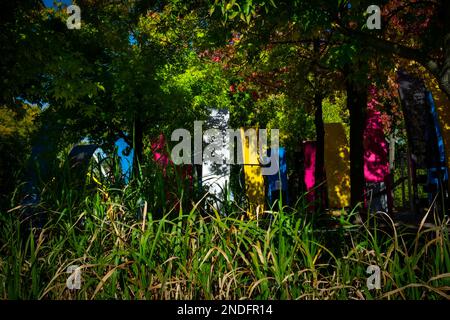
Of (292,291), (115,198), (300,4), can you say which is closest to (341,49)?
(300,4)

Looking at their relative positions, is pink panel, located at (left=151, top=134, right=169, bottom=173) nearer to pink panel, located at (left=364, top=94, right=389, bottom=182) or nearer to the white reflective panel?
the white reflective panel

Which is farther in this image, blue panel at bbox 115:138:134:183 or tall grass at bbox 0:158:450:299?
blue panel at bbox 115:138:134:183

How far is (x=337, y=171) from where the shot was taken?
44.8 feet

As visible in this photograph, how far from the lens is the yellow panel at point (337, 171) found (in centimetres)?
1359

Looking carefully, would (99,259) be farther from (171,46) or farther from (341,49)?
(171,46)

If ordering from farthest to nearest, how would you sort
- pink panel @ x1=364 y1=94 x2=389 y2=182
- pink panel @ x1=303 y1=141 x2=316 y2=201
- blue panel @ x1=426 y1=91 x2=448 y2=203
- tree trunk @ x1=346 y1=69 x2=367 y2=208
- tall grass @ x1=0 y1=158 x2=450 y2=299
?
pink panel @ x1=303 y1=141 x2=316 y2=201 → pink panel @ x1=364 y1=94 x2=389 y2=182 → tree trunk @ x1=346 y1=69 x2=367 y2=208 → blue panel @ x1=426 y1=91 x2=448 y2=203 → tall grass @ x1=0 y1=158 x2=450 y2=299

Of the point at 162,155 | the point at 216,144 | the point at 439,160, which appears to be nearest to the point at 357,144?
the point at 439,160

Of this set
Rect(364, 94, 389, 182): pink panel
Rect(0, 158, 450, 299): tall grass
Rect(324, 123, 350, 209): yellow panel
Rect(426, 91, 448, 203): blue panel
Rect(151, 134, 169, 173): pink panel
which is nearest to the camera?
Rect(0, 158, 450, 299): tall grass

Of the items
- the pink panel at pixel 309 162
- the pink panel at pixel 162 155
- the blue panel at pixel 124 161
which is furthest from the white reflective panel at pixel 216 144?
the pink panel at pixel 309 162

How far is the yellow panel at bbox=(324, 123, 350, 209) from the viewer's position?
44.6ft
